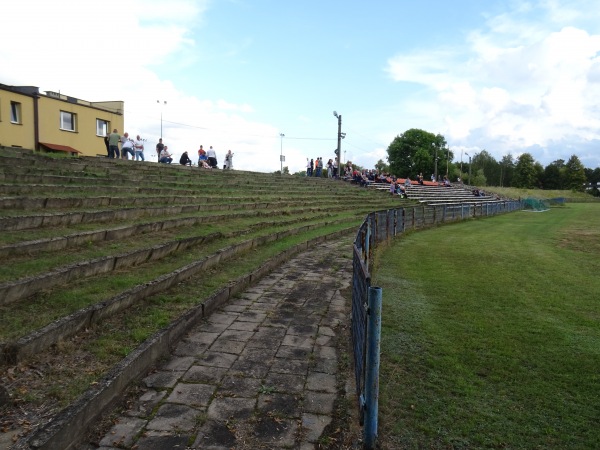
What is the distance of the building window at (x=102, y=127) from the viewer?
89.3 feet

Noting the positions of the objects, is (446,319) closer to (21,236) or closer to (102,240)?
(102,240)

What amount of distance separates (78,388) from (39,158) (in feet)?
37.5

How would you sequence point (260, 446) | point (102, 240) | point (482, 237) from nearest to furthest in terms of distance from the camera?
1. point (260, 446)
2. point (102, 240)
3. point (482, 237)

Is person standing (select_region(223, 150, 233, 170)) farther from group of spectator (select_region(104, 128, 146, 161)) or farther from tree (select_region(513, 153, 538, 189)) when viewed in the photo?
tree (select_region(513, 153, 538, 189))

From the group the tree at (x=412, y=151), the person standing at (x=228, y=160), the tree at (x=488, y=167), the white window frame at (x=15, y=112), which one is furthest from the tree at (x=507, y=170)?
the white window frame at (x=15, y=112)

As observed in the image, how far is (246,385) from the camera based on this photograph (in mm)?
3850

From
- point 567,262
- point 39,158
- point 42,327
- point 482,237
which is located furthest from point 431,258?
point 39,158

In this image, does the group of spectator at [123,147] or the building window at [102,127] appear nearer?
the group of spectator at [123,147]

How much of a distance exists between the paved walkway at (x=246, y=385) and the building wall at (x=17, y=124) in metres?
20.1

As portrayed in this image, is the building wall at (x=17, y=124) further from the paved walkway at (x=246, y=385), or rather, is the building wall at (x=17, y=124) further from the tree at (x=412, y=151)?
the tree at (x=412, y=151)

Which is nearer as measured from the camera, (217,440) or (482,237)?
(217,440)

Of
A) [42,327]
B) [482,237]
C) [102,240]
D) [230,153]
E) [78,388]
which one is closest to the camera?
[78,388]

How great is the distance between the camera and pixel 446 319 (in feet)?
19.9

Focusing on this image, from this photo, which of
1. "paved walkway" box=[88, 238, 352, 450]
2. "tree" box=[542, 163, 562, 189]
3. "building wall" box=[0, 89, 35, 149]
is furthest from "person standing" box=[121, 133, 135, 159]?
"tree" box=[542, 163, 562, 189]
